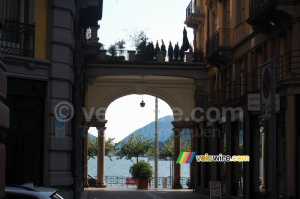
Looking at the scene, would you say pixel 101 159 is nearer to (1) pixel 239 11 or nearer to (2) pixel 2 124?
(1) pixel 239 11

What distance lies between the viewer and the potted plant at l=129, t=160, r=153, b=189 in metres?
43.4

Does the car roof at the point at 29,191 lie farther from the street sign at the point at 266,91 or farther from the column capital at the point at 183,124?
the column capital at the point at 183,124

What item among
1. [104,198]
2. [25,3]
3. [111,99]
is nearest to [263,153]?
[104,198]

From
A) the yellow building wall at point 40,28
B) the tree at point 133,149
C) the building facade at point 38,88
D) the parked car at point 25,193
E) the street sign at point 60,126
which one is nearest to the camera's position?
the parked car at point 25,193

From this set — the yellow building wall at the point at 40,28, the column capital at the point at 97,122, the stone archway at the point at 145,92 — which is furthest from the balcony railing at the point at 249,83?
the column capital at the point at 97,122

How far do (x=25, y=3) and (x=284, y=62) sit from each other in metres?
9.35

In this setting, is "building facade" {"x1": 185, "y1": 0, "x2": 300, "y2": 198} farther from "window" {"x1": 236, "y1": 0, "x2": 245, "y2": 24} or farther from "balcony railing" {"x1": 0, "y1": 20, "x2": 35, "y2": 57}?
"balcony railing" {"x1": 0, "y1": 20, "x2": 35, "y2": 57}

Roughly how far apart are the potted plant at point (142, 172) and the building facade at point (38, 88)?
82.6 ft

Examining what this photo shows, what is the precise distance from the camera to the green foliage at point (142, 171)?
4341cm

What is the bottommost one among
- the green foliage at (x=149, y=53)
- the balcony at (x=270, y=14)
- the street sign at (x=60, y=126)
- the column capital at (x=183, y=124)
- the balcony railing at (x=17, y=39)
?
the street sign at (x=60, y=126)

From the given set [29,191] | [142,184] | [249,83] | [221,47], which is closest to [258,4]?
[249,83]

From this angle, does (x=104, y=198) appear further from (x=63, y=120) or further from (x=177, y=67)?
(x=63, y=120)

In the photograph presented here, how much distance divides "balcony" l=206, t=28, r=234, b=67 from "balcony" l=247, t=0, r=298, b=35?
6.46 metres

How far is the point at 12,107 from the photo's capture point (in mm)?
16594
